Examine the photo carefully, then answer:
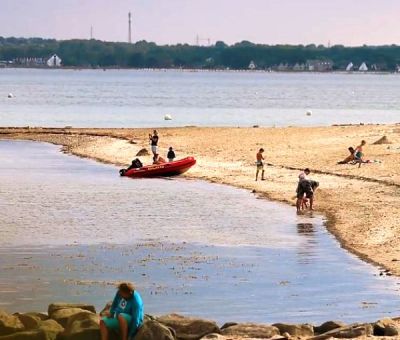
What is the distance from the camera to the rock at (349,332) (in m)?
17.0

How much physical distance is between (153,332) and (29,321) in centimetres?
206

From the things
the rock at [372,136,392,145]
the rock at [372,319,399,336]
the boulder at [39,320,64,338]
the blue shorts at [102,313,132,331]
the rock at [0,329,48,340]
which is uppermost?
the blue shorts at [102,313,132,331]

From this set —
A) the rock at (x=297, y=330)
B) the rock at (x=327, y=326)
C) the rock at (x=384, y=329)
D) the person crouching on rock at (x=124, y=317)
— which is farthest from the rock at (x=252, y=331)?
the person crouching on rock at (x=124, y=317)

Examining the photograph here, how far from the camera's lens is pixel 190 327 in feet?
57.6

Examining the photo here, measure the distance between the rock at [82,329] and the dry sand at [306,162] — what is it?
9.46 m

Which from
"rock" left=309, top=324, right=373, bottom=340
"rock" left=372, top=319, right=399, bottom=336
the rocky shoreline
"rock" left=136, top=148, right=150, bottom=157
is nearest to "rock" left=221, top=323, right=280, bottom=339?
the rocky shoreline

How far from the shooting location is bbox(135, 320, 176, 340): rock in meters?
16.0

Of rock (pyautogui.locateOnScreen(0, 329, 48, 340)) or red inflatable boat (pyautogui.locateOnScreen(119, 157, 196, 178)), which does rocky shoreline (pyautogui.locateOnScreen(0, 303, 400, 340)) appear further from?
red inflatable boat (pyautogui.locateOnScreen(119, 157, 196, 178))

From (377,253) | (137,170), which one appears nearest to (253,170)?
(137,170)

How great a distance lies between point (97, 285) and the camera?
22.9 m

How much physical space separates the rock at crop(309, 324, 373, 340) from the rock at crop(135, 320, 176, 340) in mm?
2414

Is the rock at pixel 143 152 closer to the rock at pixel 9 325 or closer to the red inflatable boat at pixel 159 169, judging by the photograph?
the red inflatable boat at pixel 159 169

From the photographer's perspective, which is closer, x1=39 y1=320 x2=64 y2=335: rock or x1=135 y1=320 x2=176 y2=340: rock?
x1=135 y1=320 x2=176 y2=340: rock

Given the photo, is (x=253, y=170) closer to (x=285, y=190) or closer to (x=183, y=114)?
(x=285, y=190)
